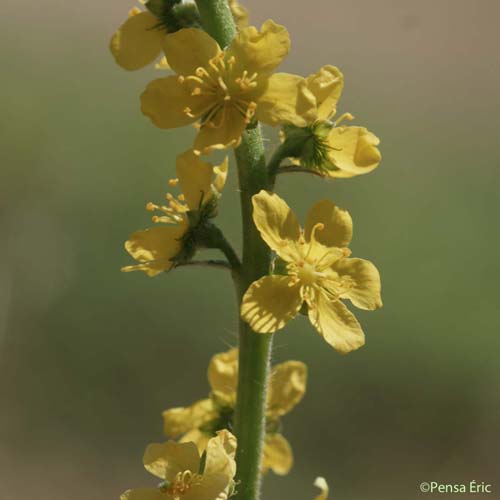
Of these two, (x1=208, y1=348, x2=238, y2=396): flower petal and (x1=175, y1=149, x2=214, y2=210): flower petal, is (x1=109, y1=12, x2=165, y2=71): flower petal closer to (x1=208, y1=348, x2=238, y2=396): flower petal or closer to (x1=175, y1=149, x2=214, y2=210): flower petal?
(x1=175, y1=149, x2=214, y2=210): flower petal

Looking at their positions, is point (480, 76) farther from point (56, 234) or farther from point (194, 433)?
point (194, 433)

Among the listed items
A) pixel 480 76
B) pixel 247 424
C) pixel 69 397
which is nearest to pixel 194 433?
pixel 247 424

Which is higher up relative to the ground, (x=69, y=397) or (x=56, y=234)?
(x=56, y=234)

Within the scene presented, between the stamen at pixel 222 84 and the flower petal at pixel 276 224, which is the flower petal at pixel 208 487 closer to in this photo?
the flower petal at pixel 276 224

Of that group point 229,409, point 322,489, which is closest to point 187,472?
point 322,489

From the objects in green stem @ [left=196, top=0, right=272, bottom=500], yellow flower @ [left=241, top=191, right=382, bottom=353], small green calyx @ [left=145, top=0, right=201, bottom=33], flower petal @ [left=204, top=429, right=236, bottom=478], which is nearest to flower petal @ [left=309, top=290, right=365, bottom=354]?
yellow flower @ [left=241, top=191, right=382, bottom=353]

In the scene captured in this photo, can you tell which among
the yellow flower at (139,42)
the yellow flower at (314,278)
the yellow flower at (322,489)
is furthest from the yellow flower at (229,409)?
the yellow flower at (139,42)
